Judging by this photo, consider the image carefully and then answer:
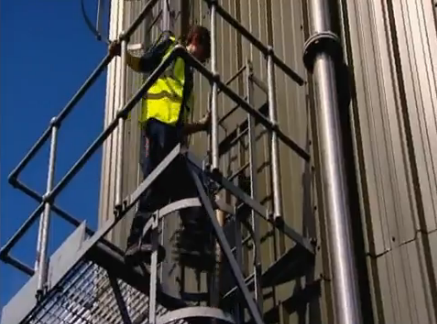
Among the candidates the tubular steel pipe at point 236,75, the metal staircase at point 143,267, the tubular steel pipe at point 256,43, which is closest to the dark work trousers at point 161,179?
the metal staircase at point 143,267

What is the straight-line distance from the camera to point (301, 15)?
742cm

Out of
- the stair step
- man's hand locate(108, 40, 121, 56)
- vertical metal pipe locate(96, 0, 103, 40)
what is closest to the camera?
the stair step

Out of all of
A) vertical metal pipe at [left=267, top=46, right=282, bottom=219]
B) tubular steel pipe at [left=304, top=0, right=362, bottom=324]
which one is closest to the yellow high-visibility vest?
vertical metal pipe at [left=267, top=46, right=282, bottom=219]

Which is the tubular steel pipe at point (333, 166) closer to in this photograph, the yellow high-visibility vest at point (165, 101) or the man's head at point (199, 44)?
the man's head at point (199, 44)

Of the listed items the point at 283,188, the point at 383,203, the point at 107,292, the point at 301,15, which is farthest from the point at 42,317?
the point at 301,15

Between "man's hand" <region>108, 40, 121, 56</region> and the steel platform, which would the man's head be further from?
the steel platform

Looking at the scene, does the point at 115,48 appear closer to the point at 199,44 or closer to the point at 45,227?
the point at 199,44

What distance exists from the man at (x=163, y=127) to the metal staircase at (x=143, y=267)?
0.46ft

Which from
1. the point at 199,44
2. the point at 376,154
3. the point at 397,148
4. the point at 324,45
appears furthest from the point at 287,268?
the point at 199,44

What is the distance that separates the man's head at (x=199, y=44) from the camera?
6.91m

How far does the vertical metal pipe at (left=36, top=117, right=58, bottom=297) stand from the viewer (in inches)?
241

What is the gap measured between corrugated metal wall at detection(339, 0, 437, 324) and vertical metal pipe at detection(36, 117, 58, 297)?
6.45 feet

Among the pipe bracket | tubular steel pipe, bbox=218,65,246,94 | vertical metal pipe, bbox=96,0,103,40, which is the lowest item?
the pipe bracket

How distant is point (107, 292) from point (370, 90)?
84.0 inches
